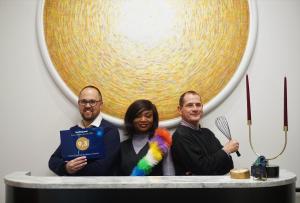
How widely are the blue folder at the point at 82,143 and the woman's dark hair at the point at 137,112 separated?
28cm

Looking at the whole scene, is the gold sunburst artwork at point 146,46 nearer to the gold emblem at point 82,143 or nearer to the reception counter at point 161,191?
the gold emblem at point 82,143

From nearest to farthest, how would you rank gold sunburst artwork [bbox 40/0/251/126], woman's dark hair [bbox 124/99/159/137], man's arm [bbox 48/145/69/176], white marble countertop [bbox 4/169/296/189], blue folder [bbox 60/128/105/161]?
white marble countertop [bbox 4/169/296/189] → blue folder [bbox 60/128/105/161] → man's arm [bbox 48/145/69/176] → woman's dark hair [bbox 124/99/159/137] → gold sunburst artwork [bbox 40/0/251/126]

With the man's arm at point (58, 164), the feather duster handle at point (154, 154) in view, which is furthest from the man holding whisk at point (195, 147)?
the man's arm at point (58, 164)

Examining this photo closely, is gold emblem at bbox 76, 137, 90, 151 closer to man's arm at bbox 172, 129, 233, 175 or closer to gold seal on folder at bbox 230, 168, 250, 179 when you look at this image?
man's arm at bbox 172, 129, 233, 175

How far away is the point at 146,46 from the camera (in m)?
2.28

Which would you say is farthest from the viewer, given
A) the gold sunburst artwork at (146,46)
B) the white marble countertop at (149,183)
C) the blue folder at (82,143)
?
the gold sunburst artwork at (146,46)

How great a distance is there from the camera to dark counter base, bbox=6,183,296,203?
142cm

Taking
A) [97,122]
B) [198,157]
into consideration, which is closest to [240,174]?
[198,157]

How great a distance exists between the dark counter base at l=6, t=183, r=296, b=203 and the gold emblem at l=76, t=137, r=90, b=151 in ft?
1.32

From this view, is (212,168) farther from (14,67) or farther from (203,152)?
(14,67)

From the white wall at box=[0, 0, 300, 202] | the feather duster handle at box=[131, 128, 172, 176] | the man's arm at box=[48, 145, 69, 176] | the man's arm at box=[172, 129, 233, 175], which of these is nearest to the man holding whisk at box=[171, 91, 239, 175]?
the man's arm at box=[172, 129, 233, 175]

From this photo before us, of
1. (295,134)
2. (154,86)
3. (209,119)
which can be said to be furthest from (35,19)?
(295,134)

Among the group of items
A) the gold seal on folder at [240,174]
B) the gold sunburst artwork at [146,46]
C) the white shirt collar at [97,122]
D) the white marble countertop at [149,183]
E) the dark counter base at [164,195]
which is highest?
the gold sunburst artwork at [146,46]

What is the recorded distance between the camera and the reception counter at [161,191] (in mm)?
1419
